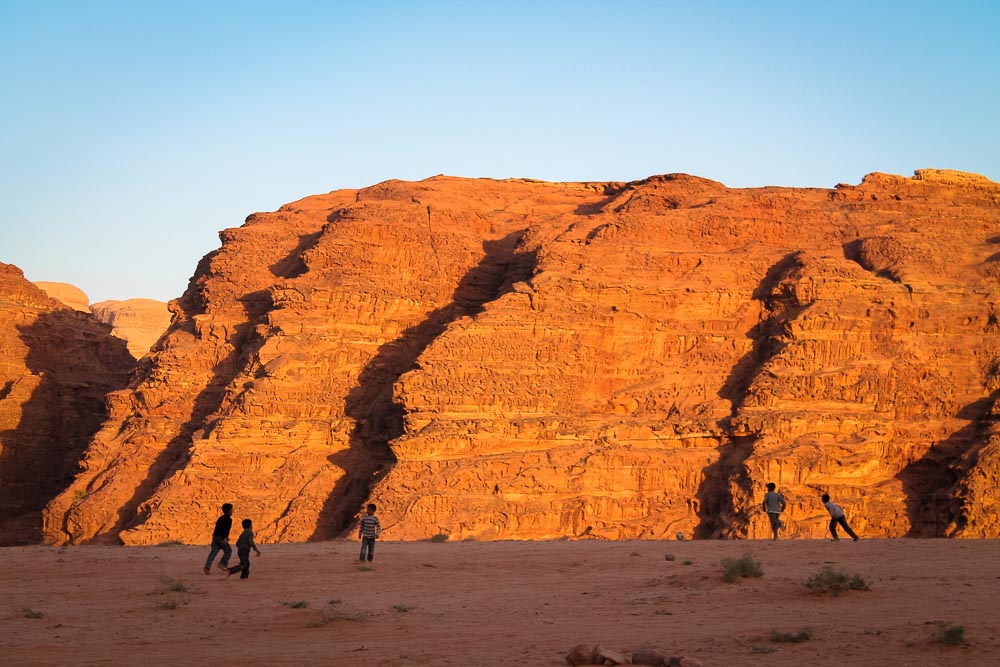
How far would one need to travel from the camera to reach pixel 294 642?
12.5 meters

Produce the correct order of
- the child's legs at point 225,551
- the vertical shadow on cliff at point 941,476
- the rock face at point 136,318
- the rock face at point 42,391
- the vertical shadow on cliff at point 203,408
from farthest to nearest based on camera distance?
the rock face at point 136,318 < the rock face at point 42,391 < the vertical shadow on cliff at point 203,408 < the vertical shadow on cliff at point 941,476 < the child's legs at point 225,551

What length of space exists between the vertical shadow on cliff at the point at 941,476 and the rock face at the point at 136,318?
73.8 m

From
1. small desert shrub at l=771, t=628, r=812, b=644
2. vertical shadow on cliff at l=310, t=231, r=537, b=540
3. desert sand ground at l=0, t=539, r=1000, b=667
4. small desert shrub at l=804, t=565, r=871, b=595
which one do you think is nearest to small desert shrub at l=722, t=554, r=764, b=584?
desert sand ground at l=0, t=539, r=1000, b=667

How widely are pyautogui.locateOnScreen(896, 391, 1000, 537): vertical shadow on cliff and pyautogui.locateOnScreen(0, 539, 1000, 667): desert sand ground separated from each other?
33.9ft

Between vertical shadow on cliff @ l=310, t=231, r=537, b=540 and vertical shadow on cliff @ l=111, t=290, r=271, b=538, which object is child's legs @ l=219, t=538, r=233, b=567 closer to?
vertical shadow on cliff @ l=310, t=231, r=537, b=540

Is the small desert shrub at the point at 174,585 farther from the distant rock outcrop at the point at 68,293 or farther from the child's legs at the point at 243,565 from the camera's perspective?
the distant rock outcrop at the point at 68,293

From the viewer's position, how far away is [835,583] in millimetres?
14164

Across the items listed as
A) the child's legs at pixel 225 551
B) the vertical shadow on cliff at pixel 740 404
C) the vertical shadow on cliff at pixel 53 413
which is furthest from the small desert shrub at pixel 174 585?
the vertical shadow on cliff at pixel 53 413

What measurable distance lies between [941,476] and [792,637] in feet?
74.4

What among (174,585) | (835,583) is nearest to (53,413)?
(174,585)

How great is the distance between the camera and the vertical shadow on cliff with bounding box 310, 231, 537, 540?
1299 inches

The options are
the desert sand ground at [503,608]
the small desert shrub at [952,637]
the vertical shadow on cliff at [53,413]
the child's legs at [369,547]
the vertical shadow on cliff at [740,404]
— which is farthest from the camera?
the vertical shadow on cliff at [53,413]

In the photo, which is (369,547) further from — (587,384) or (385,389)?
(385,389)

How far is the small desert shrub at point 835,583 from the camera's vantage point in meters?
14.2
